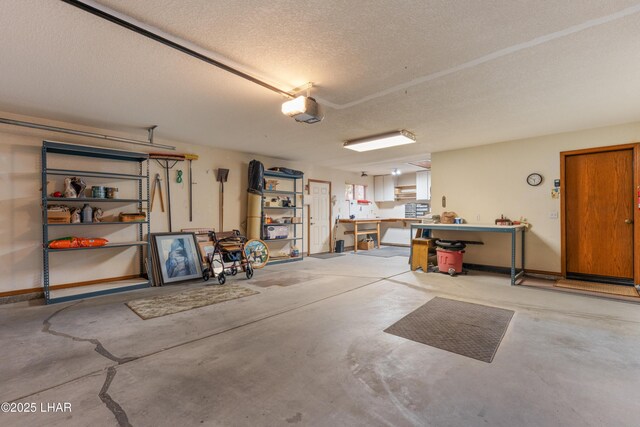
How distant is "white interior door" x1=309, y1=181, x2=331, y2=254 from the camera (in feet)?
27.6

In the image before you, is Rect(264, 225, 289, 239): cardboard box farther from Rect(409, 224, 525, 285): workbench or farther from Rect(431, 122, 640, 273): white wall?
Rect(431, 122, 640, 273): white wall

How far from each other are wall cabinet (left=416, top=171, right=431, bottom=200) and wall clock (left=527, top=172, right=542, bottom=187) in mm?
3900

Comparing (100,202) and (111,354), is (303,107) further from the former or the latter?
(100,202)

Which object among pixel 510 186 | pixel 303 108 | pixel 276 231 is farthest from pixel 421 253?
pixel 303 108

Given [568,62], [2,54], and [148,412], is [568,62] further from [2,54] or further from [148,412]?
[2,54]

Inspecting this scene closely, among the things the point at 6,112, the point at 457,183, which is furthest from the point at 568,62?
the point at 6,112

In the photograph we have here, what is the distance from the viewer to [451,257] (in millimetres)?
5488

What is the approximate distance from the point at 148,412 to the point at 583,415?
8.47 feet

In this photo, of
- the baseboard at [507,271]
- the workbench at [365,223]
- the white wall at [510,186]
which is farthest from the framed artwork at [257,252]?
the baseboard at [507,271]

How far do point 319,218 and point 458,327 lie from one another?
5911mm

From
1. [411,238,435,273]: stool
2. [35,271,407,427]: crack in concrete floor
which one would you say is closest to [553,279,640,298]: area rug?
[411,238,435,273]: stool

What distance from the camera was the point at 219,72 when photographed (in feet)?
9.29

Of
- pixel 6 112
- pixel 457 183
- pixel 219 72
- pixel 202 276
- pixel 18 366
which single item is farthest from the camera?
pixel 457 183

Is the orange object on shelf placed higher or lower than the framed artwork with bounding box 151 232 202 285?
higher
